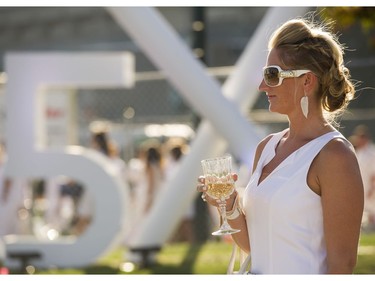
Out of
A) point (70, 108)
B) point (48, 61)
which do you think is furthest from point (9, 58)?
point (70, 108)

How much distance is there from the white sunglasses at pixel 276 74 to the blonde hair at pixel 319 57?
20 millimetres

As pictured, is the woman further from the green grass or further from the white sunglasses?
the green grass

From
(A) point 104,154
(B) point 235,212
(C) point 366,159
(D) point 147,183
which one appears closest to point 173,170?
(D) point 147,183

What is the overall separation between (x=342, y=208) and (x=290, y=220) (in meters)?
0.19

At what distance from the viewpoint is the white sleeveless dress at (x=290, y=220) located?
141 inches

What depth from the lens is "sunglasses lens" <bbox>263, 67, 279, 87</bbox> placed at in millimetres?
3746

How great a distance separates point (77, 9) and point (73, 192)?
12.4 m

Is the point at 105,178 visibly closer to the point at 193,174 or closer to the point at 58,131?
the point at 193,174

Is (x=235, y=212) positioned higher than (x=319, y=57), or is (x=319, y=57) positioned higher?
(x=319, y=57)

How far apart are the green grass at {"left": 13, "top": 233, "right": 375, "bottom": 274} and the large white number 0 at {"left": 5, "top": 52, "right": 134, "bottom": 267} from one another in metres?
0.25

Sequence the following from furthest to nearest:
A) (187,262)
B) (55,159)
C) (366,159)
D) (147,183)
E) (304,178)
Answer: (366,159) → (147,183) → (187,262) → (55,159) → (304,178)

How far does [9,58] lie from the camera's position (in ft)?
36.2

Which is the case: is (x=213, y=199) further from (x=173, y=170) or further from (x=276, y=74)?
(x=173, y=170)

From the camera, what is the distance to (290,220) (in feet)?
11.8
